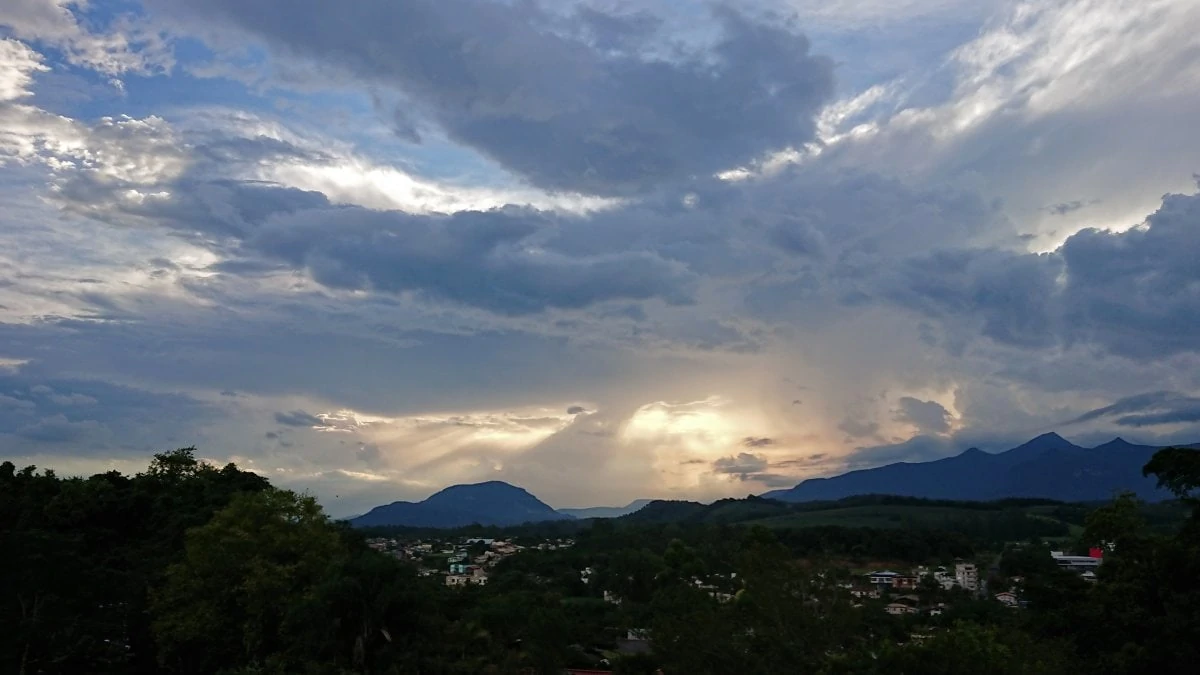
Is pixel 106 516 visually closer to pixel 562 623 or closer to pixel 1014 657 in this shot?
pixel 562 623

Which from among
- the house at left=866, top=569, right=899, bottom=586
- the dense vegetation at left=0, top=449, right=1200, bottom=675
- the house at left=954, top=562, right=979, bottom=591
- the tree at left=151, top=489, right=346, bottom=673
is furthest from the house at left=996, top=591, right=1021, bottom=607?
the tree at left=151, top=489, right=346, bottom=673

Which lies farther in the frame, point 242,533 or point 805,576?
point 242,533

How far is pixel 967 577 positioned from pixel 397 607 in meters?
89.0

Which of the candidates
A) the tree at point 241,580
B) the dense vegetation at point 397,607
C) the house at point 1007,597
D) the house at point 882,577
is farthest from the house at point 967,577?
the tree at point 241,580

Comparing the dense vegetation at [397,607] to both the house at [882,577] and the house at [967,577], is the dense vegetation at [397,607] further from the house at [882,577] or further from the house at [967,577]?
the house at [967,577]

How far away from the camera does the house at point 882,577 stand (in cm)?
9831

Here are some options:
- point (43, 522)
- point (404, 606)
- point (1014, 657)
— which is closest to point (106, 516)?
point (43, 522)

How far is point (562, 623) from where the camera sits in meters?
42.6

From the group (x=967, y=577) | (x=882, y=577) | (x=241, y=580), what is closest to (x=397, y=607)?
(x=241, y=580)

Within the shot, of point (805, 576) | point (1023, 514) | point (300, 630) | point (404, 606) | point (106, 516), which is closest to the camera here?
point (805, 576)

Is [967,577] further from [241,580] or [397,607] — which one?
[397,607]

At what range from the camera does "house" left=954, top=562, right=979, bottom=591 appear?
97044 millimetres

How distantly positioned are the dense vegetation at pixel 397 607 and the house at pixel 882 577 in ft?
128

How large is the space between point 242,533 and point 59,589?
26.5ft
